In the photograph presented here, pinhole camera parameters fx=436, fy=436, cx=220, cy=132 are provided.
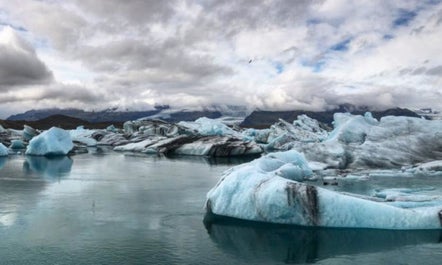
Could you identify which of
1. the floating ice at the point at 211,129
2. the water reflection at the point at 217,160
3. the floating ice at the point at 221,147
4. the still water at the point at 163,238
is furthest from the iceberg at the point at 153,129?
the still water at the point at 163,238

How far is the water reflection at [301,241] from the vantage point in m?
11.2

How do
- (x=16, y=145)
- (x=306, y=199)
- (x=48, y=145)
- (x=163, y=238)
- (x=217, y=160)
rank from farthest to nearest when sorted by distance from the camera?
(x=16, y=145) → (x=48, y=145) → (x=217, y=160) → (x=306, y=199) → (x=163, y=238)

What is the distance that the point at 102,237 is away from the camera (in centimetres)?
1233

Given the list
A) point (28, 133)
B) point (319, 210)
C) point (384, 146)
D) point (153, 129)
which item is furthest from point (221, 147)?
point (319, 210)

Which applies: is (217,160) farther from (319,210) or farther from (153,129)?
(319,210)

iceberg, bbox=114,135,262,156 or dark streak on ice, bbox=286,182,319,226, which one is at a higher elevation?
iceberg, bbox=114,135,262,156

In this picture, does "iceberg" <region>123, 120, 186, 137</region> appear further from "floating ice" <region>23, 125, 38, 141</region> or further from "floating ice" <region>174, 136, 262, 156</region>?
"floating ice" <region>174, 136, 262, 156</region>

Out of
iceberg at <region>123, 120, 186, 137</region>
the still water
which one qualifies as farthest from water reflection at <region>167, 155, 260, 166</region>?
iceberg at <region>123, 120, 186, 137</region>

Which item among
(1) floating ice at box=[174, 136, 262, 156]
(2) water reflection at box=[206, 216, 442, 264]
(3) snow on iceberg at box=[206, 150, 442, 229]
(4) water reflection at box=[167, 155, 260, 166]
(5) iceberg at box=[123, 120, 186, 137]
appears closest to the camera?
(2) water reflection at box=[206, 216, 442, 264]

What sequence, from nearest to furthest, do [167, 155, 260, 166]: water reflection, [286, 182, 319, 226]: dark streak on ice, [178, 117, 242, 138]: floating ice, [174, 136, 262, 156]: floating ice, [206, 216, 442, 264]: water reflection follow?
1. [206, 216, 442, 264]: water reflection
2. [286, 182, 319, 226]: dark streak on ice
3. [167, 155, 260, 166]: water reflection
4. [174, 136, 262, 156]: floating ice
5. [178, 117, 242, 138]: floating ice

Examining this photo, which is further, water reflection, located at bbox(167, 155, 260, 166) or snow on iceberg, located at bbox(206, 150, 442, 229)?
water reflection, located at bbox(167, 155, 260, 166)

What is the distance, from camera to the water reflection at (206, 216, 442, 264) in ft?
36.9

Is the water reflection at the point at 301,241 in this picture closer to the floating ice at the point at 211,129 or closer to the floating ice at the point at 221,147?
the floating ice at the point at 221,147

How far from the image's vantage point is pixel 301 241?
40.1ft
